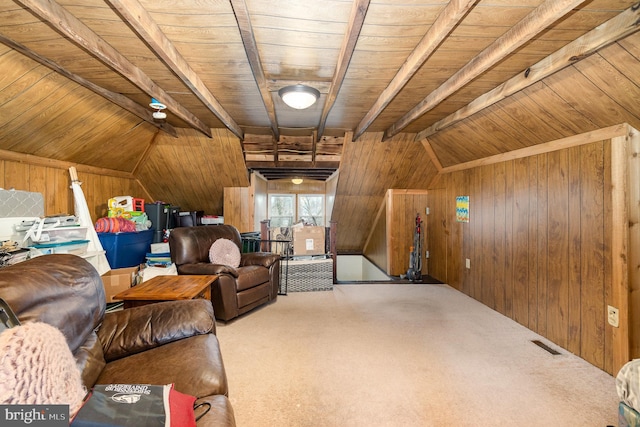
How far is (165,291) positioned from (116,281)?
5.05 ft

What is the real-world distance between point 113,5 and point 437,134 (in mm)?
3400

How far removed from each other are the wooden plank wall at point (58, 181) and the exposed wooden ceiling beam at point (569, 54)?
14.3ft

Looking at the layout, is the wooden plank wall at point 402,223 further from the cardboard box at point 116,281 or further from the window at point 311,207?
the cardboard box at point 116,281

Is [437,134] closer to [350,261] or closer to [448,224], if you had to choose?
[448,224]

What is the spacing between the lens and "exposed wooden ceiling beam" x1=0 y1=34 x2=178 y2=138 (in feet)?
6.21

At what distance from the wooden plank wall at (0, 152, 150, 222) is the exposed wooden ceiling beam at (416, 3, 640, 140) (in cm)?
435

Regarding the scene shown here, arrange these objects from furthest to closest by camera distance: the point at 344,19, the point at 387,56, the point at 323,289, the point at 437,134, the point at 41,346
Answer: the point at 323,289, the point at 437,134, the point at 387,56, the point at 344,19, the point at 41,346

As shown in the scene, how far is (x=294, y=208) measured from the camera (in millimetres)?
7777

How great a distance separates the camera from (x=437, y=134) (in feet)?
12.3

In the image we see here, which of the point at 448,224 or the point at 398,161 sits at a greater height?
the point at 398,161

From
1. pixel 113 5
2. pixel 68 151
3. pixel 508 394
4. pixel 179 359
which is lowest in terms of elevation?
pixel 508 394

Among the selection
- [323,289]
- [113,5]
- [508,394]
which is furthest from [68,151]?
[508,394]

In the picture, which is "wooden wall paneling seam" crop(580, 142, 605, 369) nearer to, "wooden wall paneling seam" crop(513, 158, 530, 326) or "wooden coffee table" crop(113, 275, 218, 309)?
"wooden wall paneling seam" crop(513, 158, 530, 326)

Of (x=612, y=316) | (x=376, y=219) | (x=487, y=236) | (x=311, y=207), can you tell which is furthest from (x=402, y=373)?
(x=311, y=207)
